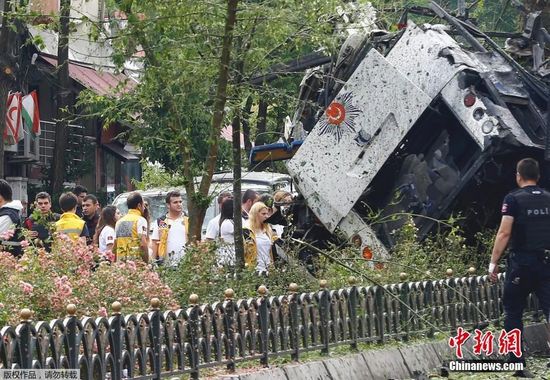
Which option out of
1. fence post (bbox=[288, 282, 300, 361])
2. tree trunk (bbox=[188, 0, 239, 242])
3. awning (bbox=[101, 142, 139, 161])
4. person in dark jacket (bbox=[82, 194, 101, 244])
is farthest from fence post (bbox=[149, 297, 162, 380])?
awning (bbox=[101, 142, 139, 161])

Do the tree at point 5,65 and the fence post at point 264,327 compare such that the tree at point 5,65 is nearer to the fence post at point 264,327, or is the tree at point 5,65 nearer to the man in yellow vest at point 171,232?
the man in yellow vest at point 171,232

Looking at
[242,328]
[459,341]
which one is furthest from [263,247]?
[242,328]

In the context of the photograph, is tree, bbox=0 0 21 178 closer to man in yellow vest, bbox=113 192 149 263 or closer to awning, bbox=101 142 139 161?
man in yellow vest, bbox=113 192 149 263

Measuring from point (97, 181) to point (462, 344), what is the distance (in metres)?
30.4

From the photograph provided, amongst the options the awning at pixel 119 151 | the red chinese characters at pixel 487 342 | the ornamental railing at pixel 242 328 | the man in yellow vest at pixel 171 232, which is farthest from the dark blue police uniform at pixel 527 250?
the awning at pixel 119 151

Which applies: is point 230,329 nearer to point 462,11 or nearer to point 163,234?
point 163,234

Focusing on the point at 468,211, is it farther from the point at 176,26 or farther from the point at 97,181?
the point at 97,181

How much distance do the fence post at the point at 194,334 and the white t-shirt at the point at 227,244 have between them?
3338 mm

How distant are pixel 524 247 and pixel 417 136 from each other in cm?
433

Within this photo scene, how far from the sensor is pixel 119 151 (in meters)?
42.1

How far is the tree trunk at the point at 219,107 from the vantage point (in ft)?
43.5

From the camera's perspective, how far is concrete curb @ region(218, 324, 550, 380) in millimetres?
10609

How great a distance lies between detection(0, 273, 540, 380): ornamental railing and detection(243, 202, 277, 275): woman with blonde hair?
5.83 ft

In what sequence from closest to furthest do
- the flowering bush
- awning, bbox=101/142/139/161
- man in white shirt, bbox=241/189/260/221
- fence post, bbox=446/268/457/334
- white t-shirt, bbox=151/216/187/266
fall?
the flowering bush
fence post, bbox=446/268/457/334
white t-shirt, bbox=151/216/187/266
man in white shirt, bbox=241/189/260/221
awning, bbox=101/142/139/161
